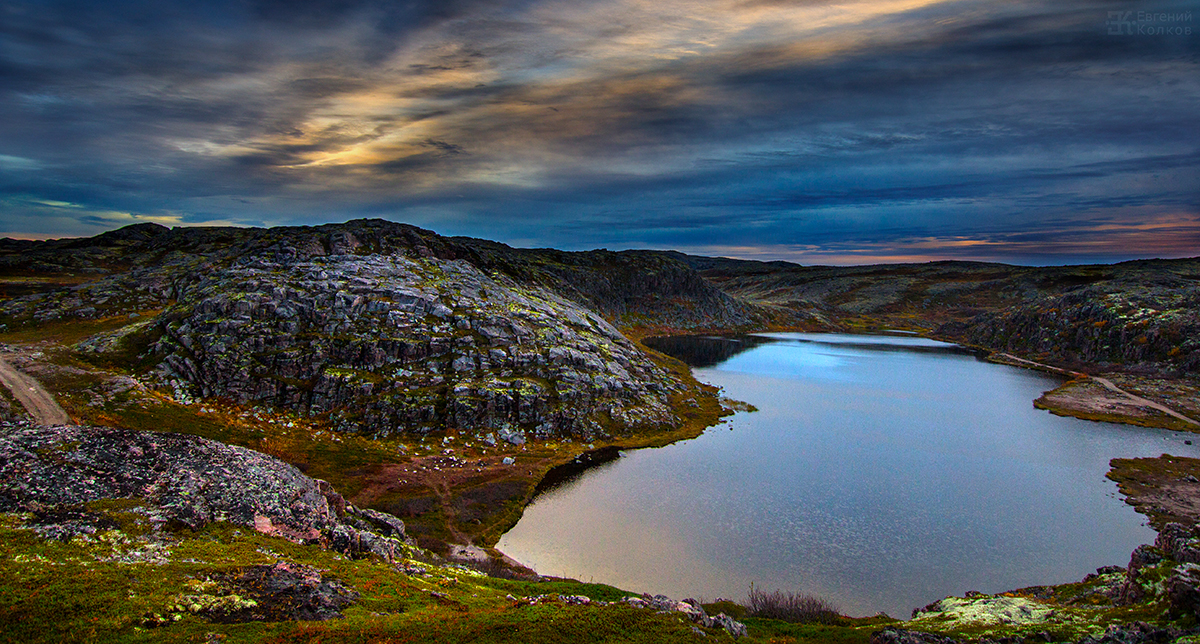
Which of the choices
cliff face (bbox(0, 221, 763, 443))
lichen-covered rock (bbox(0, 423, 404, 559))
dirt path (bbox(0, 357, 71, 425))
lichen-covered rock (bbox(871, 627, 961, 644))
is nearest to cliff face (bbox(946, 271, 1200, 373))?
cliff face (bbox(0, 221, 763, 443))

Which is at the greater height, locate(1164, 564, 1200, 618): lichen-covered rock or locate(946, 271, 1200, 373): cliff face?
locate(946, 271, 1200, 373): cliff face

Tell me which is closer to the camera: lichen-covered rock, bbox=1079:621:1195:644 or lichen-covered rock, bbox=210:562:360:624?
lichen-covered rock, bbox=210:562:360:624

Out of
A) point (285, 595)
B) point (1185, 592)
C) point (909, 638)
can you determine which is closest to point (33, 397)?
point (285, 595)

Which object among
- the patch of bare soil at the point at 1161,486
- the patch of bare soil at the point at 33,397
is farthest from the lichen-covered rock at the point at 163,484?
the patch of bare soil at the point at 1161,486

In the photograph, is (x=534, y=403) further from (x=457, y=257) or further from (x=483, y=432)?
(x=457, y=257)

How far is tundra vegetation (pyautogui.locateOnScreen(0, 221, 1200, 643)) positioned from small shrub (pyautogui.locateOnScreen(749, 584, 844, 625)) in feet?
0.87

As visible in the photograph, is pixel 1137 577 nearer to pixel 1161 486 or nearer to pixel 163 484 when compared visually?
pixel 1161 486

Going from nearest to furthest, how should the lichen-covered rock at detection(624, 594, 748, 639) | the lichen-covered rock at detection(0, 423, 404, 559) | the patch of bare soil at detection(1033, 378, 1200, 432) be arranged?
the lichen-covered rock at detection(624, 594, 748, 639), the lichen-covered rock at detection(0, 423, 404, 559), the patch of bare soil at detection(1033, 378, 1200, 432)

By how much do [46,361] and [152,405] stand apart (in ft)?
73.3

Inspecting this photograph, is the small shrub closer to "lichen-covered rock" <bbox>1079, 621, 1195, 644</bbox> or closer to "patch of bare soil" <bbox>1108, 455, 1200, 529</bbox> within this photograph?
"lichen-covered rock" <bbox>1079, 621, 1195, 644</bbox>

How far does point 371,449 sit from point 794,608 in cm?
6641

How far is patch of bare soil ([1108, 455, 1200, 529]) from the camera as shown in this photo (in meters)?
64.7

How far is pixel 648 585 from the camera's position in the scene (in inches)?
1895

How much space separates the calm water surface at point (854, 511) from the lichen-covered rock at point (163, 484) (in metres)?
24.3
